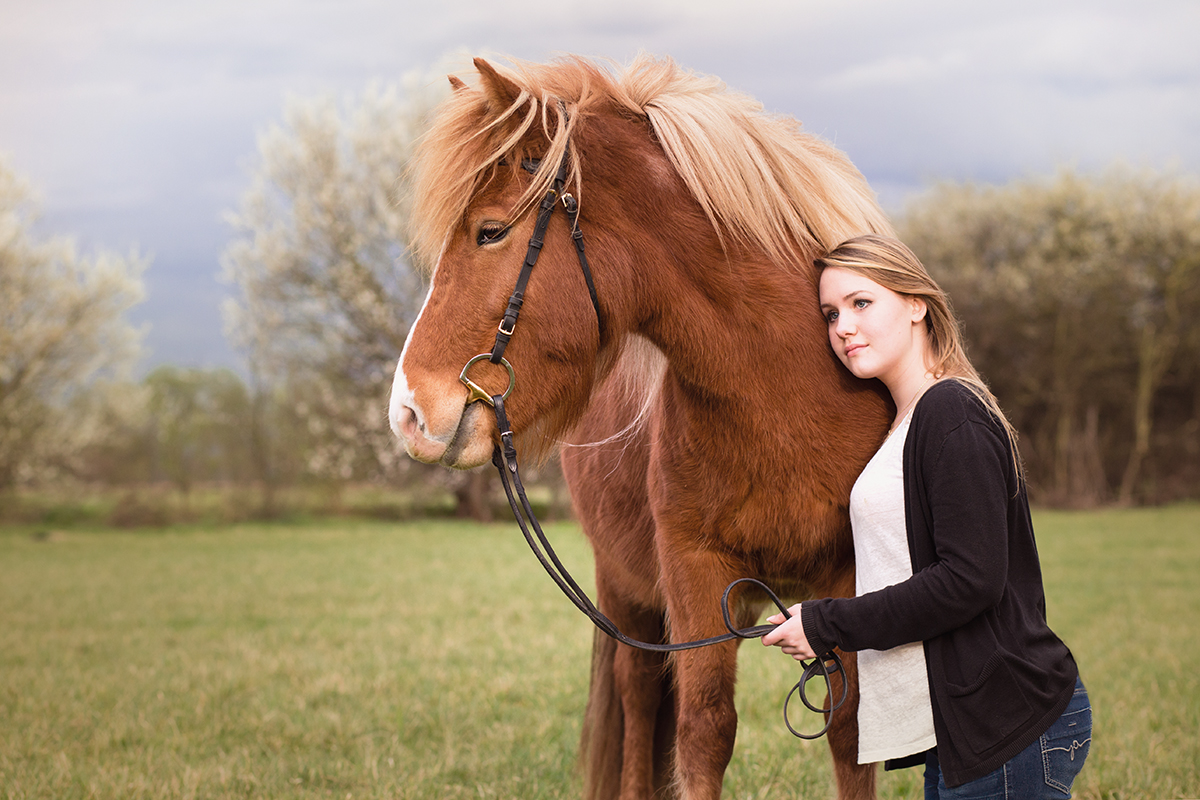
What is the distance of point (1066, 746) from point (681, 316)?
1.26 metres

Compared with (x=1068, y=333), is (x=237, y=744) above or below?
below

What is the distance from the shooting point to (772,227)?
→ 216cm

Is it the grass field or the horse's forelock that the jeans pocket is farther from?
the grass field

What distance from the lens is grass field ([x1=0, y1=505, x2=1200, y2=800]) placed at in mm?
3750

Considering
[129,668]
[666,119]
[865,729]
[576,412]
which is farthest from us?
[129,668]

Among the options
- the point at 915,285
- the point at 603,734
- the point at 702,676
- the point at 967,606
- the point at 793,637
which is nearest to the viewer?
the point at 967,606

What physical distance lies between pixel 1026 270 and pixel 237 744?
20.2 meters

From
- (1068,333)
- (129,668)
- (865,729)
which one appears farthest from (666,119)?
(1068,333)

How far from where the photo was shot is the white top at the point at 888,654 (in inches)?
74.5

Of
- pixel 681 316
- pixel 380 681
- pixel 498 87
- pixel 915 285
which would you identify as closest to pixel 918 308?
pixel 915 285

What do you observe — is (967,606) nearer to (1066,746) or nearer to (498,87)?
(1066,746)

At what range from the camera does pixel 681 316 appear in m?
2.15

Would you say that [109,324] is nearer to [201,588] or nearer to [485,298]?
[201,588]

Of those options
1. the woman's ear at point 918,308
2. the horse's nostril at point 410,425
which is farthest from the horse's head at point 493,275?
the woman's ear at point 918,308
